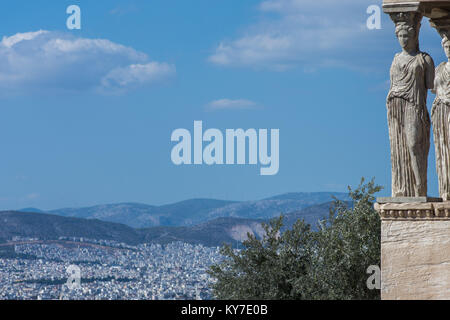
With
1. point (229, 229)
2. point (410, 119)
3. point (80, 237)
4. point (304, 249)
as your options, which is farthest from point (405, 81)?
point (80, 237)

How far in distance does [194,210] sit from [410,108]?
75504 mm

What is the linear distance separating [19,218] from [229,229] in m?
19.2

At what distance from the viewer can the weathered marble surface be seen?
9320 mm

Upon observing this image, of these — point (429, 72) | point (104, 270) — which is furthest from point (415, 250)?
point (104, 270)

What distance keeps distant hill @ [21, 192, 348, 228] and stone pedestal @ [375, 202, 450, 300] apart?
63.2 metres

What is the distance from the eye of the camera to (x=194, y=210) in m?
84.8

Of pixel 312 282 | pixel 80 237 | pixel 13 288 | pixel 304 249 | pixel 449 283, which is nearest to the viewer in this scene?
pixel 449 283

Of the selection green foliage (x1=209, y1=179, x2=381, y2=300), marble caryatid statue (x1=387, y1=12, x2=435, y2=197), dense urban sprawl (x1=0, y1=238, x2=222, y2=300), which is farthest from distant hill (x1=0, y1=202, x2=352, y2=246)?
marble caryatid statue (x1=387, y1=12, x2=435, y2=197)

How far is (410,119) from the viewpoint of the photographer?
9.65 metres

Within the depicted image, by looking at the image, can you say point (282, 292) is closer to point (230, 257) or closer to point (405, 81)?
point (230, 257)

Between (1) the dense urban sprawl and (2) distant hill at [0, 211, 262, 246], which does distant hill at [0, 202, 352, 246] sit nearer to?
(2) distant hill at [0, 211, 262, 246]

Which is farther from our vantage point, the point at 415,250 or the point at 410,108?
the point at 410,108

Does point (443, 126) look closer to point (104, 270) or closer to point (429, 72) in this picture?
point (429, 72)
